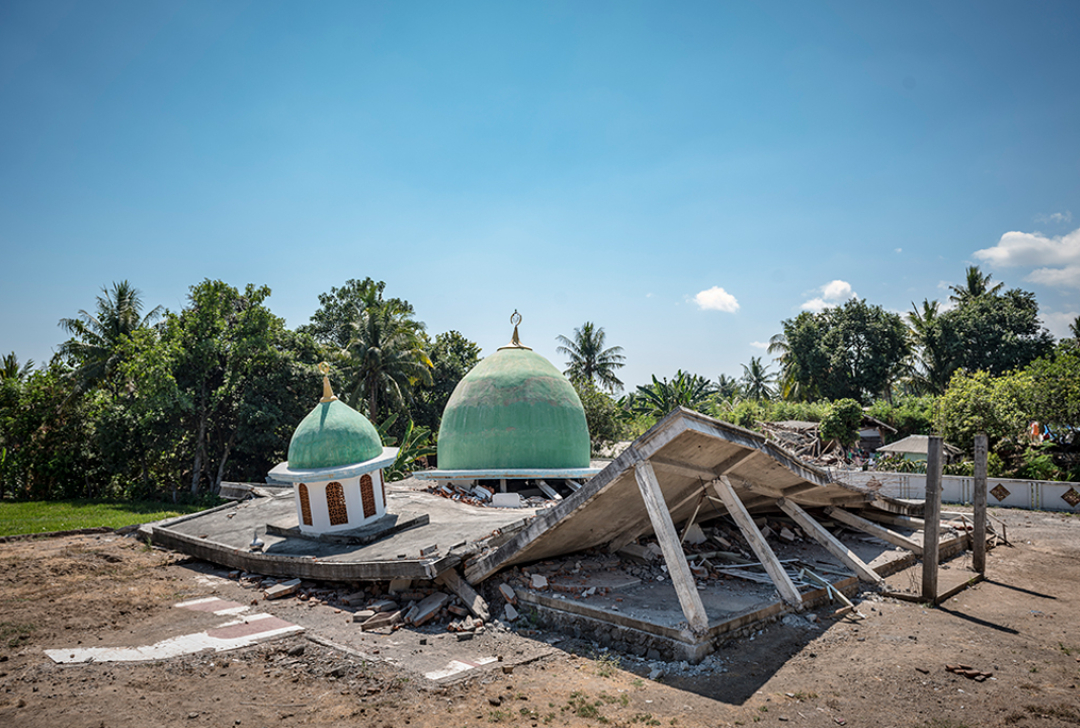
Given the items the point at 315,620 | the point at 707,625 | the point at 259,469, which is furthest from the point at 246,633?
the point at 259,469

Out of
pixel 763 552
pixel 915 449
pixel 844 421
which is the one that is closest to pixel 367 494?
pixel 763 552

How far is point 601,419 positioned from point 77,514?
2854cm

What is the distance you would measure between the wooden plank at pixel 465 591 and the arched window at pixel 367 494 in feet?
13.9

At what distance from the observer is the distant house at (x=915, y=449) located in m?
28.7

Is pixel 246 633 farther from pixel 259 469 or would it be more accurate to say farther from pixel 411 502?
pixel 259 469

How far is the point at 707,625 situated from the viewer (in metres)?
8.20

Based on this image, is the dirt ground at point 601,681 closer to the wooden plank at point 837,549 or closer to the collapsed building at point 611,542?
the wooden plank at point 837,549

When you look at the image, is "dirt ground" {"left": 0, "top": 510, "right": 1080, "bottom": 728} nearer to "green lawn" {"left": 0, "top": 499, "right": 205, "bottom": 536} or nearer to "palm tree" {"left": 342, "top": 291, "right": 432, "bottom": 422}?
"green lawn" {"left": 0, "top": 499, "right": 205, "bottom": 536}

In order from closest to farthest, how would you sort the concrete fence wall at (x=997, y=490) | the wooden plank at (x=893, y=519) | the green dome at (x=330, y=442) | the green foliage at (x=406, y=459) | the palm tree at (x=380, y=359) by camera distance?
the green dome at (x=330, y=442), the wooden plank at (x=893, y=519), the concrete fence wall at (x=997, y=490), the green foliage at (x=406, y=459), the palm tree at (x=380, y=359)

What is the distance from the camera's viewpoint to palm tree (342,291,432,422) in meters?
33.2

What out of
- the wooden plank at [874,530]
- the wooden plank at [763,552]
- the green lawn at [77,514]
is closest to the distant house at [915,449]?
the wooden plank at [874,530]

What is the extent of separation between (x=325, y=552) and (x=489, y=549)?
436 centimetres

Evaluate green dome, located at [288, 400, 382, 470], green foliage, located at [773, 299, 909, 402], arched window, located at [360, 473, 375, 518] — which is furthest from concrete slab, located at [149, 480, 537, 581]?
green foliage, located at [773, 299, 909, 402]

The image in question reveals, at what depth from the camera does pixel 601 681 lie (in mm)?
7613
